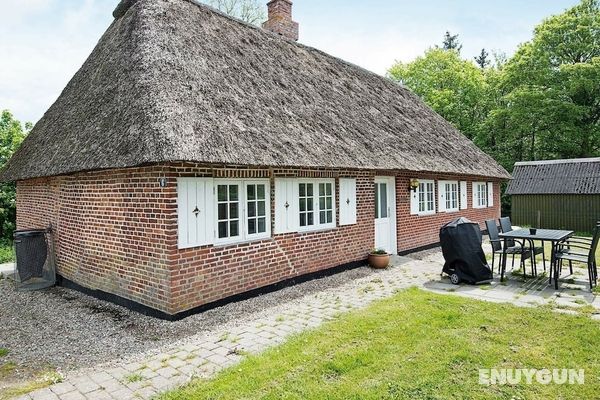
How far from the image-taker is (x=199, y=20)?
8.15 m

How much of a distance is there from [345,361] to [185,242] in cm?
284

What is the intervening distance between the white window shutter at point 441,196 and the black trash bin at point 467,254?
15.9 ft

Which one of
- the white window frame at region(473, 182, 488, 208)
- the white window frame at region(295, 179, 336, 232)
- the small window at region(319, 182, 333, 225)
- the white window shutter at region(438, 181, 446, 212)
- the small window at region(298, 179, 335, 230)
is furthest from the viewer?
the white window frame at region(473, 182, 488, 208)

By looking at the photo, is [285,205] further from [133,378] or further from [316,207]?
[133,378]

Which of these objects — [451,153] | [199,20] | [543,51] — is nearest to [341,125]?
[199,20]

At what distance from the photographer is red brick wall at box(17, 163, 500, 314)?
5.46 m

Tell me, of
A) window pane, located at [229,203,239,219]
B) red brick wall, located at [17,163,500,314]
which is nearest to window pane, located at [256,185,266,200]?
red brick wall, located at [17,163,500,314]

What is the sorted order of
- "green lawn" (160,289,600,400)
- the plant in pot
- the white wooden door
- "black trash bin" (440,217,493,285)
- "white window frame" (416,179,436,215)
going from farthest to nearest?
"white window frame" (416,179,436,215) → the white wooden door → the plant in pot → "black trash bin" (440,217,493,285) → "green lawn" (160,289,600,400)

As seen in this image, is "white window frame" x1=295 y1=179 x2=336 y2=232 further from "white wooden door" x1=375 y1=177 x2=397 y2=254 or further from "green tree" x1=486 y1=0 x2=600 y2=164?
"green tree" x1=486 y1=0 x2=600 y2=164

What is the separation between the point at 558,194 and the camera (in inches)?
723

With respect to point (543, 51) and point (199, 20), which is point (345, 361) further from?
point (543, 51)

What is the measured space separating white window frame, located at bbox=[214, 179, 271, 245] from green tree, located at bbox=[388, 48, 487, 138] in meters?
25.0

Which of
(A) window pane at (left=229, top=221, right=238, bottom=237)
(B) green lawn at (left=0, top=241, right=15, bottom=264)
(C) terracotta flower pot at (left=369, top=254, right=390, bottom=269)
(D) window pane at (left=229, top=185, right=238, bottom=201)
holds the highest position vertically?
(D) window pane at (left=229, top=185, right=238, bottom=201)

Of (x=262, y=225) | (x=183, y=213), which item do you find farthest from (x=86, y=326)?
(x=262, y=225)
